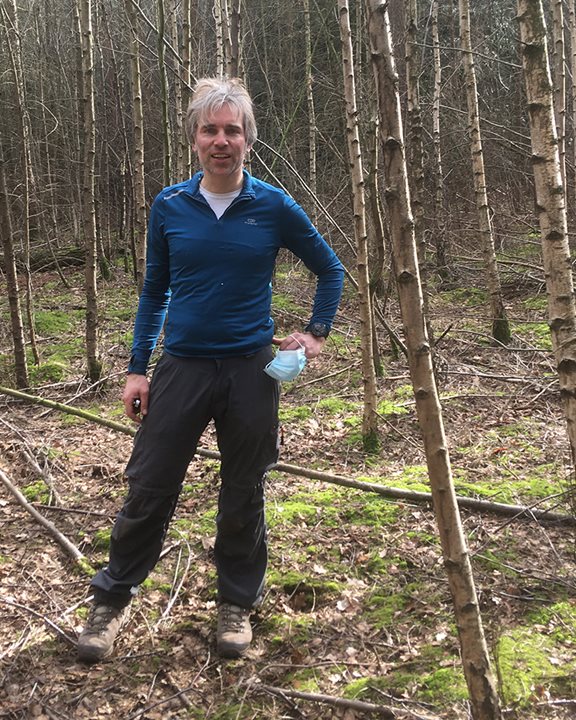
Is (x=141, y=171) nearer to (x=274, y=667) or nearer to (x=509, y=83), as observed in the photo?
(x=274, y=667)

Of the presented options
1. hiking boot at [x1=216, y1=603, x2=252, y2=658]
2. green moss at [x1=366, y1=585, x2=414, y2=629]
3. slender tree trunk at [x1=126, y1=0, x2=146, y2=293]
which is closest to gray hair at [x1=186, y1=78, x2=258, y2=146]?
hiking boot at [x1=216, y1=603, x2=252, y2=658]

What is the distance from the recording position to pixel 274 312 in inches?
342

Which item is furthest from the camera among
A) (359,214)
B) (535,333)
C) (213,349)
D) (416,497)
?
(535,333)

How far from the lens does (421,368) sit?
1.64 meters

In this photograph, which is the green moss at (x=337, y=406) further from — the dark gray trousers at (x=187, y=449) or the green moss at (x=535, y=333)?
the dark gray trousers at (x=187, y=449)

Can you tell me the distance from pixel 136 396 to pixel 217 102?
1.26 meters

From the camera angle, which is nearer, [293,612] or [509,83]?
[293,612]

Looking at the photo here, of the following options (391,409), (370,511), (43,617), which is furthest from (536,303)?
(43,617)

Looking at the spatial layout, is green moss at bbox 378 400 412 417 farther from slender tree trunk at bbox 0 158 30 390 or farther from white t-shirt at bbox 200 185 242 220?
slender tree trunk at bbox 0 158 30 390

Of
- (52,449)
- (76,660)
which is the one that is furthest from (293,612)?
(52,449)

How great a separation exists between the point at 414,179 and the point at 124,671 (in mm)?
5307

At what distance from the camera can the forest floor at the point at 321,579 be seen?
2.24m

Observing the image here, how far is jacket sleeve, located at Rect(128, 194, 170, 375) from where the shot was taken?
257 cm

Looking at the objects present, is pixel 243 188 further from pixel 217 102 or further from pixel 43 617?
pixel 43 617
